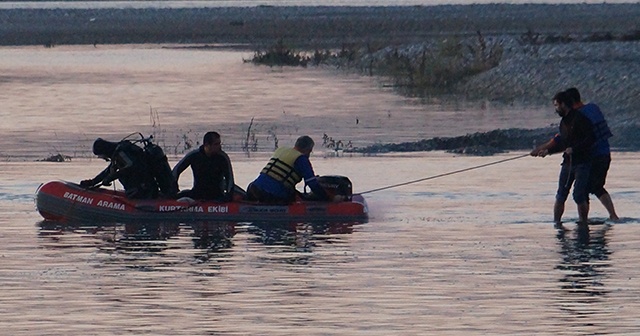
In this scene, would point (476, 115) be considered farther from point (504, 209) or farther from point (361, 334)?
point (361, 334)

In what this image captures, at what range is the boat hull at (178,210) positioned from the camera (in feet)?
65.2

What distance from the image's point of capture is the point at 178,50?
78000mm

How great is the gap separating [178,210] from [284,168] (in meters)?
1.26

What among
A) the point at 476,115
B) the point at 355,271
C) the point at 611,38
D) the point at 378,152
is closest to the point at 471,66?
the point at 611,38

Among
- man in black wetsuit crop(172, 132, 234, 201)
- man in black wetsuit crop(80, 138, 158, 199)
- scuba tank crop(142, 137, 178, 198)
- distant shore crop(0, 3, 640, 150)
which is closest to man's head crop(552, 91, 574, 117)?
man in black wetsuit crop(172, 132, 234, 201)

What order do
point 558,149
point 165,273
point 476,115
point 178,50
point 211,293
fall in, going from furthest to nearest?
point 178,50
point 476,115
point 558,149
point 165,273
point 211,293

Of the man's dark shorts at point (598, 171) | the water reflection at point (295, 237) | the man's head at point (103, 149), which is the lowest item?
the water reflection at point (295, 237)

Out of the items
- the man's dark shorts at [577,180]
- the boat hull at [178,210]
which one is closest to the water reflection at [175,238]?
the boat hull at [178,210]

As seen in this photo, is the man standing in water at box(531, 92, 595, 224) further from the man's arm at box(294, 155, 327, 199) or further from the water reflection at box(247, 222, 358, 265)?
the man's arm at box(294, 155, 327, 199)

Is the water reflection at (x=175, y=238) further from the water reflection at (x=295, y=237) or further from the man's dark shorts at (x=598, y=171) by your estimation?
the man's dark shorts at (x=598, y=171)

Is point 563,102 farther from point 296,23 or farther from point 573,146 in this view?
point 296,23

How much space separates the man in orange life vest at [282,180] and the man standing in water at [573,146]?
257 centimetres

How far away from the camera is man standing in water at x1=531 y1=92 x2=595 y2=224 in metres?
18.8

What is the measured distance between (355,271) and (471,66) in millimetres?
31729
